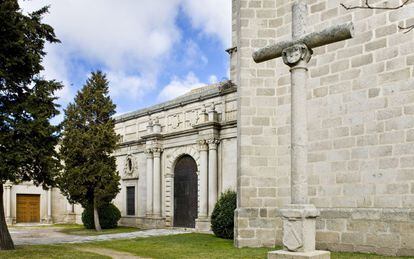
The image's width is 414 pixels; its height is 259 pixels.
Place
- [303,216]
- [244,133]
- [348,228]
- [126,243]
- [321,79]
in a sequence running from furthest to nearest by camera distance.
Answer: [126,243] → [244,133] → [321,79] → [348,228] → [303,216]

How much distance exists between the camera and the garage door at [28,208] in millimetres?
28172

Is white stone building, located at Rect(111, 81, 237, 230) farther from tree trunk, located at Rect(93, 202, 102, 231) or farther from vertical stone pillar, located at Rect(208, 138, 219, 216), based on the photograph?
tree trunk, located at Rect(93, 202, 102, 231)

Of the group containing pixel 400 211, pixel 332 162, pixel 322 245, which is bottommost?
pixel 322 245

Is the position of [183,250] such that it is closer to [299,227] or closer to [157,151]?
[299,227]

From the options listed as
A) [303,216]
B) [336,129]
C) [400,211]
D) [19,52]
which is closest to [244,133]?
[336,129]

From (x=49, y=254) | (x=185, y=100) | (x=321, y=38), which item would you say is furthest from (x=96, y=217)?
(x=321, y=38)

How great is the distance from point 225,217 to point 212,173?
4.53 metres

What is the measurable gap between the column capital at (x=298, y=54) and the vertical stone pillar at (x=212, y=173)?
39.1 ft

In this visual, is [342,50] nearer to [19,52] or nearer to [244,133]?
[244,133]

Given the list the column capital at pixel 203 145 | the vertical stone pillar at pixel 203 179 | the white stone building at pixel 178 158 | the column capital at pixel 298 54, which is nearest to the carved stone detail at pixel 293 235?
the column capital at pixel 298 54

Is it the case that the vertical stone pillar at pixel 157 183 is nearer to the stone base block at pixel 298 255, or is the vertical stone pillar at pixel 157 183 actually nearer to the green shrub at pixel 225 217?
the green shrub at pixel 225 217

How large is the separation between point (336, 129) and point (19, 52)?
7.90m

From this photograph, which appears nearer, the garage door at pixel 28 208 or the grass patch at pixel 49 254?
the grass patch at pixel 49 254

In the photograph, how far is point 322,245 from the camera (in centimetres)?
963
